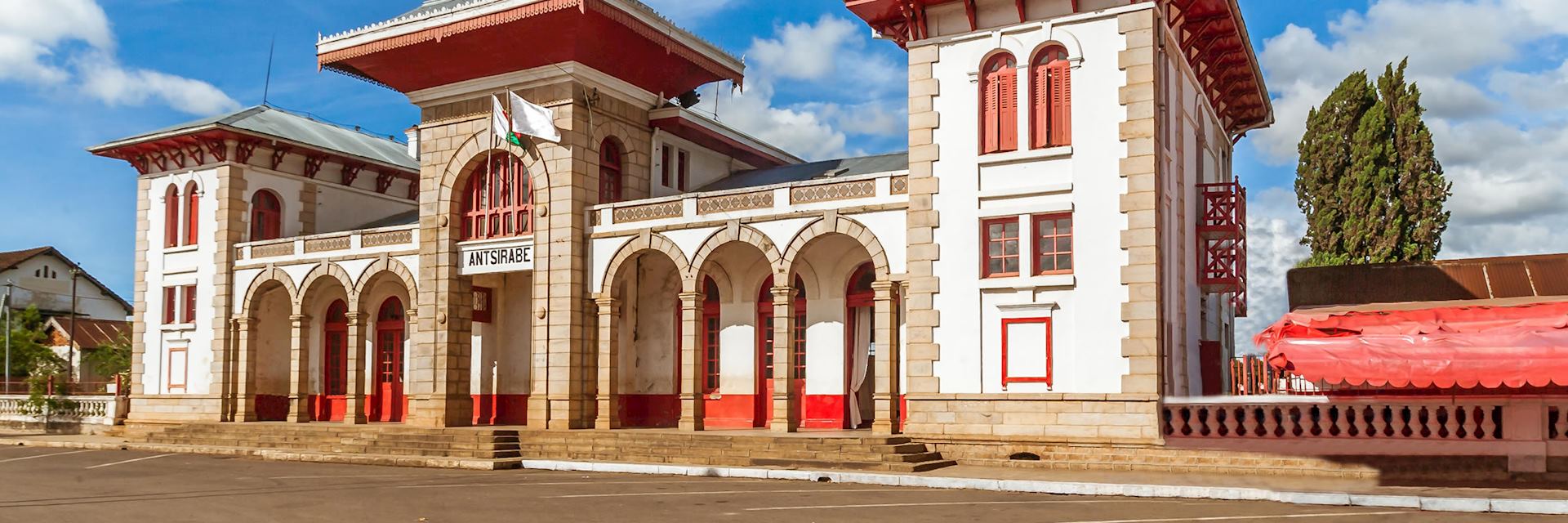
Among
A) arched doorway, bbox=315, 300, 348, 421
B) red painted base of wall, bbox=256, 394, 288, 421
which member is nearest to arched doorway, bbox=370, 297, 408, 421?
arched doorway, bbox=315, 300, 348, 421

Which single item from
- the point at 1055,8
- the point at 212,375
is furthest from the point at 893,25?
the point at 212,375

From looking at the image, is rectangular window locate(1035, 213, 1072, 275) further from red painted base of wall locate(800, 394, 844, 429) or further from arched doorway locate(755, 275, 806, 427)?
arched doorway locate(755, 275, 806, 427)

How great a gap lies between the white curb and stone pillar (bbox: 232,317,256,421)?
12351mm

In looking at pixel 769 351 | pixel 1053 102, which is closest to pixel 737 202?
pixel 769 351

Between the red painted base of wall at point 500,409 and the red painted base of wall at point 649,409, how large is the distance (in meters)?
2.32

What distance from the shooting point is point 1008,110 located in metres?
19.5

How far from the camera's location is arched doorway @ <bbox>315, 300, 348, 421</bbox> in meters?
29.9

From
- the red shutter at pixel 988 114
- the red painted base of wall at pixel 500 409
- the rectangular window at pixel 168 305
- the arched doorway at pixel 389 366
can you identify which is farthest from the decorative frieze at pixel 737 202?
the rectangular window at pixel 168 305

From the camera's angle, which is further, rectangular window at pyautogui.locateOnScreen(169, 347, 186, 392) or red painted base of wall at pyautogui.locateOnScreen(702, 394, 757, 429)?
rectangular window at pyautogui.locateOnScreen(169, 347, 186, 392)

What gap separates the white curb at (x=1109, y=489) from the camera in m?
13.1

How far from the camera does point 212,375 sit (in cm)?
2942

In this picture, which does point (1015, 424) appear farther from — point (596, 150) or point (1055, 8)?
point (596, 150)

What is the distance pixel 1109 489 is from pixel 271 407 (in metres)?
22.1

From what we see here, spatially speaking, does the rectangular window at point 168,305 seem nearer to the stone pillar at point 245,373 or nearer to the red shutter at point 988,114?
the stone pillar at point 245,373
